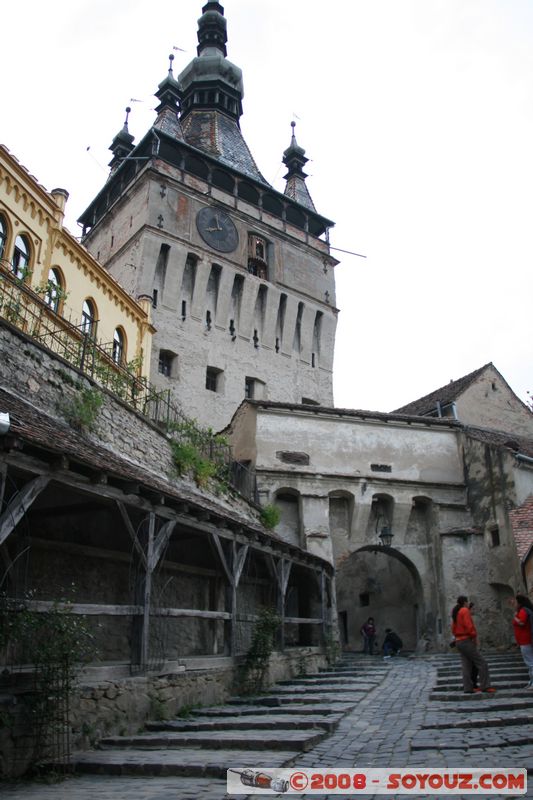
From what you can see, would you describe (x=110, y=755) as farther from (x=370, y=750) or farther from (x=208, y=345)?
(x=208, y=345)

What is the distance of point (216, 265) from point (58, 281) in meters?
13.8

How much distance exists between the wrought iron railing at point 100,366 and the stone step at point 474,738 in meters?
8.39

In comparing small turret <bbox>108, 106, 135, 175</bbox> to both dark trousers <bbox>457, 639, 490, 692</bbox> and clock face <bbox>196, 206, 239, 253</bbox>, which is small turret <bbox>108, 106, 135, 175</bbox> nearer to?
clock face <bbox>196, 206, 239, 253</bbox>

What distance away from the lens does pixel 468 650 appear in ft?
32.1

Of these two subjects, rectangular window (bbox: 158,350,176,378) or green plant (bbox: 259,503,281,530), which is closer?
green plant (bbox: 259,503,281,530)

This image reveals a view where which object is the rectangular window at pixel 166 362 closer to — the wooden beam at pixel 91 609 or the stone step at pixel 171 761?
the wooden beam at pixel 91 609

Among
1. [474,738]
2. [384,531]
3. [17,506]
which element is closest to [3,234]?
[17,506]

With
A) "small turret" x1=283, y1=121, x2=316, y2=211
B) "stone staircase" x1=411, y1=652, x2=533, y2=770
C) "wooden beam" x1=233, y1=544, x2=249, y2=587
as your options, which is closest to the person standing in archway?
"stone staircase" x1=411, y1=652, x2=533, y2=770

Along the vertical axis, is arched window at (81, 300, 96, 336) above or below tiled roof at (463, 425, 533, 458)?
above

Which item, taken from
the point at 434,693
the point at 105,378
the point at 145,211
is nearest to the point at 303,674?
the point at 434,693

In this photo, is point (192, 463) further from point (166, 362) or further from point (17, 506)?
point (166, 362)

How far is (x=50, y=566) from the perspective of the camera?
10078 mm

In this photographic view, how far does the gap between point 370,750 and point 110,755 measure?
102 inches

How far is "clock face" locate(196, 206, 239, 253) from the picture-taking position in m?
32.6
